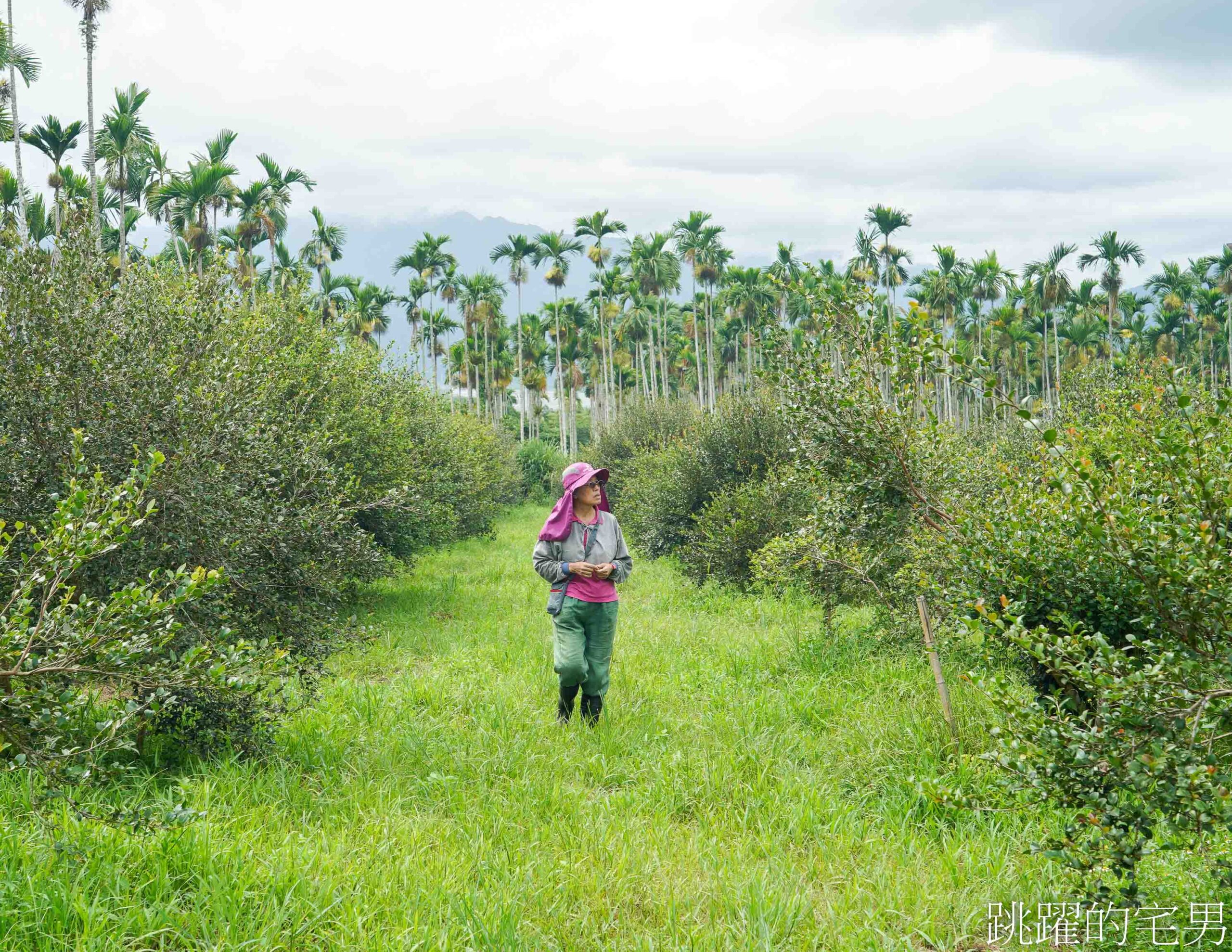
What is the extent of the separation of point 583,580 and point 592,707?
1.00m

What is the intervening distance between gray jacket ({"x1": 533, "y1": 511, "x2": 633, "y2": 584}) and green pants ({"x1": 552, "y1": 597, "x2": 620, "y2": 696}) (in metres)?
0.24

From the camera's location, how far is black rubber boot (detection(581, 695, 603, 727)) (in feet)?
20.7

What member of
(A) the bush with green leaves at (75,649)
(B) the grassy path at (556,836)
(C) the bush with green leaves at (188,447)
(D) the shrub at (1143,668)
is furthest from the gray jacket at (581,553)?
(D) the shrub at (1143,668)

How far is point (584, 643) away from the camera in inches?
241

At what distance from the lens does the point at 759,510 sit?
493 inches

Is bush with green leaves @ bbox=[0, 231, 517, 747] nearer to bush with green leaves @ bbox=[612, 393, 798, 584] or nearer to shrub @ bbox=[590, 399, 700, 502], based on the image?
bush with green leaves @ bbox=[612, 393, 798, 584]

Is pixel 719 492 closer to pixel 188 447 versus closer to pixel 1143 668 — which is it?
pixel 188 447

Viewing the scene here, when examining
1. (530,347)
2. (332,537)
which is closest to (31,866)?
(332,537)

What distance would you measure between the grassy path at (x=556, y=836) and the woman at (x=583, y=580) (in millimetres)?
330

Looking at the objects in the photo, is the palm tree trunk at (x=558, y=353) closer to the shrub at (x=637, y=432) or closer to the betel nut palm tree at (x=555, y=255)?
the betel nut palm tree at (x=555, y=255)

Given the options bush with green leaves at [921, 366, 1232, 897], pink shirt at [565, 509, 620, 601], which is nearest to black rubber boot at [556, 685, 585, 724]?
pink shirt at [565, 509, 620, 601]

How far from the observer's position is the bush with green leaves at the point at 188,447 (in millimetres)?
5430

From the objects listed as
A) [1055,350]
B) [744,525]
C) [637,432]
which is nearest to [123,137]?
[637,432]

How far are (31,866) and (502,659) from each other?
521 cm
